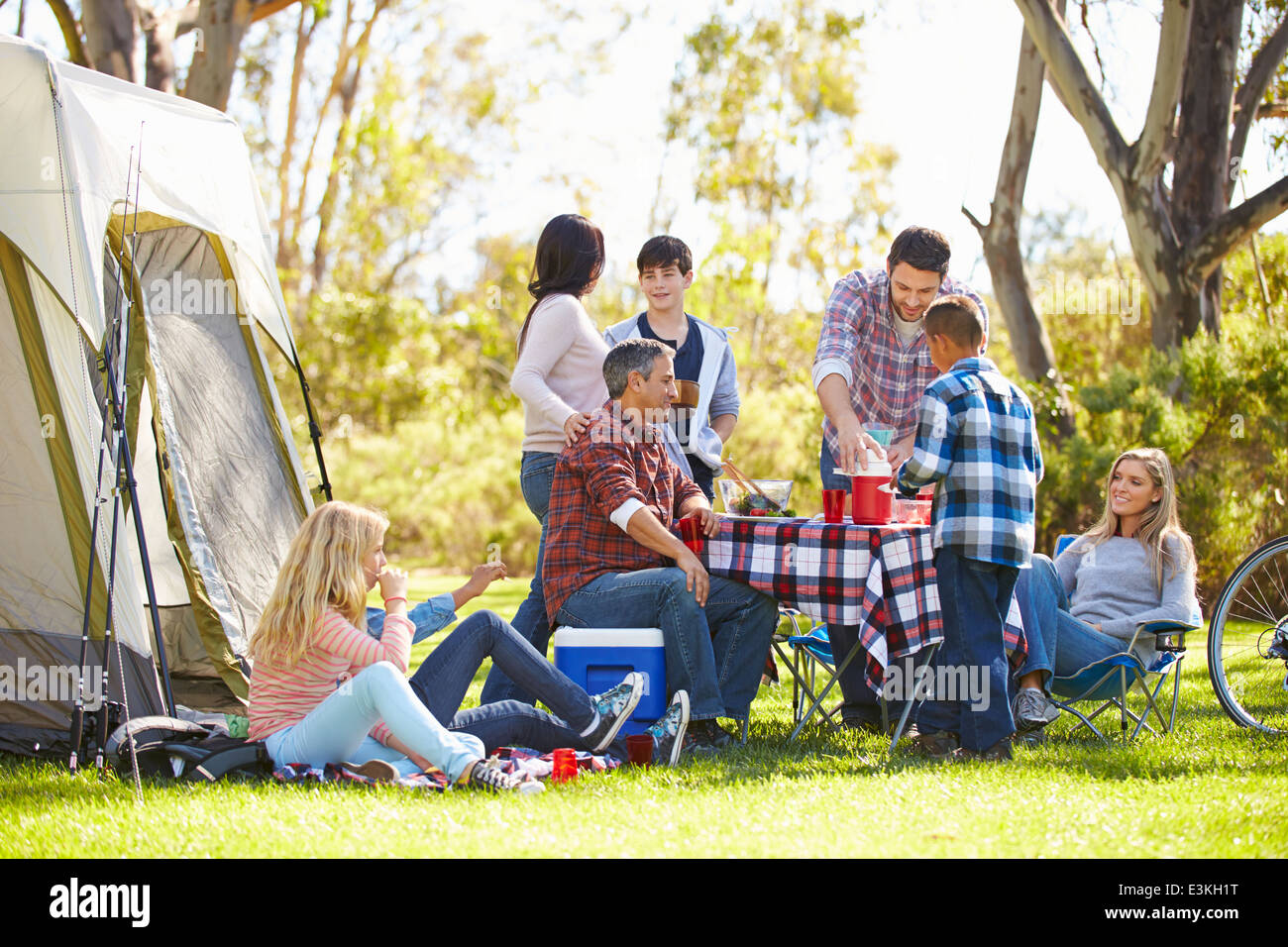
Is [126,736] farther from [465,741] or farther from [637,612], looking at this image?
[637,612]

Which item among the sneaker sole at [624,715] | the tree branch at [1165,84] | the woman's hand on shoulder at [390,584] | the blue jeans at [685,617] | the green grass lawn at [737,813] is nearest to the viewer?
the green grass lawn at [737,813]

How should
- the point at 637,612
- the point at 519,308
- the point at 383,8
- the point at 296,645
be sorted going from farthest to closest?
the point at 383,8, the point at 519,308, the point at 637,612, the point at 296,645

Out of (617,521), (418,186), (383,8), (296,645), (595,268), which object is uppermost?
(383,8)

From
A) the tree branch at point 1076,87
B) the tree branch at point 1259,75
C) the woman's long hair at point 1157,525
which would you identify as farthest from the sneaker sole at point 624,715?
the tree branch at point 1259,75

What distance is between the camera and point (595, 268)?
4.69 metres

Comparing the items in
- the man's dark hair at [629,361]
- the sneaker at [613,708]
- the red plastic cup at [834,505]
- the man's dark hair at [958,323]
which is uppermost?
the man's dark hair at [958,323]

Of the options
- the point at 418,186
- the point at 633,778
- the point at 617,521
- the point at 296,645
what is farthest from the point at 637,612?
the point at 418,186

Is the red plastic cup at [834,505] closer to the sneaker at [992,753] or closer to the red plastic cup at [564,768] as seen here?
the sneaker at [992,753]

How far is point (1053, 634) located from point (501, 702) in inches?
75.3

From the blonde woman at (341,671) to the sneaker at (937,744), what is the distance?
1.38 m

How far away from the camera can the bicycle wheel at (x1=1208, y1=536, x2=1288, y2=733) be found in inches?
183

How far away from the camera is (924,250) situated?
14.5 feet

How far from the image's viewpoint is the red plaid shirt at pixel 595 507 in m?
4.19
